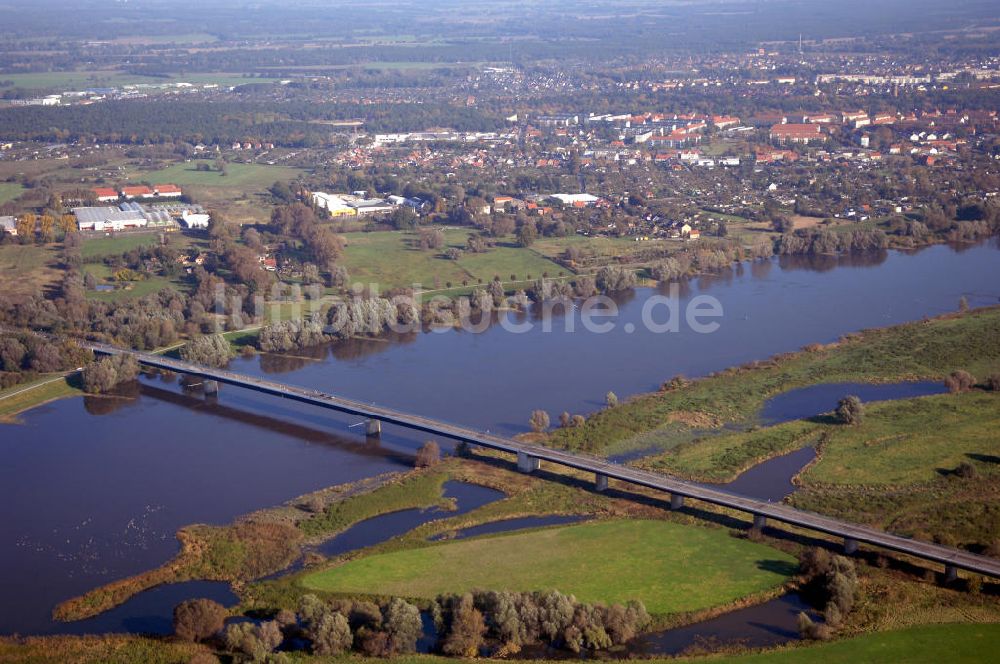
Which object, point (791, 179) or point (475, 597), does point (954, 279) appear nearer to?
point (791, 179)

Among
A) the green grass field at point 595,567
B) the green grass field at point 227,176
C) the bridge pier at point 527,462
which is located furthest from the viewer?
the green grass field at point 227,176

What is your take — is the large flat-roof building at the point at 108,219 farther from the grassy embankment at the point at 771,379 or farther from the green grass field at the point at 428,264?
the grassy embankment at the point at 771,379

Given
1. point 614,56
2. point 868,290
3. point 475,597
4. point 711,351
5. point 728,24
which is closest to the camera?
point 475,597

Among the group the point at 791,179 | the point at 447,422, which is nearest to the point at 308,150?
the point at 791,179

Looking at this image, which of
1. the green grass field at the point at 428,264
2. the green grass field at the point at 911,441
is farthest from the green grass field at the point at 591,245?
the green grass field at the point at 911,441

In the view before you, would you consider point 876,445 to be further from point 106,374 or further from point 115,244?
point 115,244

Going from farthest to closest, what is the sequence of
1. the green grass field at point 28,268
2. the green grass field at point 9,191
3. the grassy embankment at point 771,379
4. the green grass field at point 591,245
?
1. the green grass field at point 9,191
2. the green grass field at point 591,245
3. the green grass field at point 28,268
4. the grassy embankment at point 771,379

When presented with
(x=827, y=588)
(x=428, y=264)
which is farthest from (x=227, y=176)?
(x=827, y=588)
